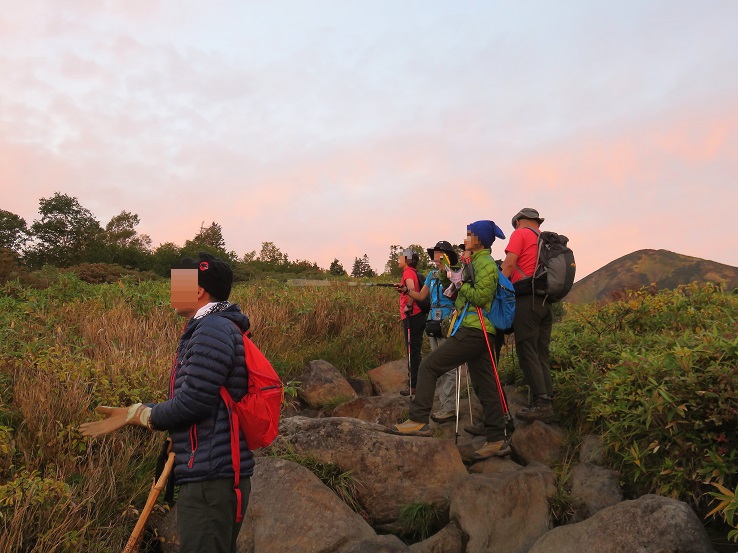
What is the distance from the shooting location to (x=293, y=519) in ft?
15.1

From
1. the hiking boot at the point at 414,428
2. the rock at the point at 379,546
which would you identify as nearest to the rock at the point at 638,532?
the rock at the point at 379,546

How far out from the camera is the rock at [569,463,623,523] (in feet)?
16.2

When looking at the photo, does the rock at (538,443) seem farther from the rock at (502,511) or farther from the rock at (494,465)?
the rock at (502,511)

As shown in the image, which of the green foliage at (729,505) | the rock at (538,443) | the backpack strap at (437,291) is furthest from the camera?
the backpack strap at (437,291)

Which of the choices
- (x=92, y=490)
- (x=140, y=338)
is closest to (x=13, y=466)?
(x=92, y=490)

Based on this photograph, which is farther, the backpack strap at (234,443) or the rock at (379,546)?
the rock at (379,546)

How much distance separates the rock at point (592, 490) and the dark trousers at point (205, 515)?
3.28m

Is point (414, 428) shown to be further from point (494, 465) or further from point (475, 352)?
point (475, 352)

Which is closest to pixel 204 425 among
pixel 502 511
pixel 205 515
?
pixel 205 515

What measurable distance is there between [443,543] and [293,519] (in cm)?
113

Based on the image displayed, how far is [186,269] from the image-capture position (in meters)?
2.94

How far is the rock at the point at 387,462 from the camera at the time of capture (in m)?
5.29

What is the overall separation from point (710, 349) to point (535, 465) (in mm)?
1717

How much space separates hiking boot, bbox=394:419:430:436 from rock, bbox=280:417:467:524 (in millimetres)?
273
